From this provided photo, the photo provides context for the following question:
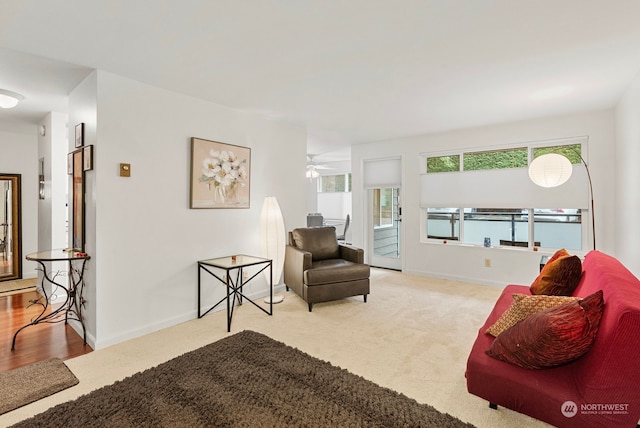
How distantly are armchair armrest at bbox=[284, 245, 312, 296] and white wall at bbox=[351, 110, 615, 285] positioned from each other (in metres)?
2.24

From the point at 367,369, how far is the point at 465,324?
143cm

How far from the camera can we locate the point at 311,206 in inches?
383

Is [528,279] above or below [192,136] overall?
below

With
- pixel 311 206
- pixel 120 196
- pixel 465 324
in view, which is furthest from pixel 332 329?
pixel 311 206

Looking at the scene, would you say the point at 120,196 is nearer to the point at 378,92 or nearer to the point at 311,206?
the point at 378,92

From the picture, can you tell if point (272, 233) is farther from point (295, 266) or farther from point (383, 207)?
point (383, 207)

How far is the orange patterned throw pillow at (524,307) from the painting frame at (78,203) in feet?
11.6

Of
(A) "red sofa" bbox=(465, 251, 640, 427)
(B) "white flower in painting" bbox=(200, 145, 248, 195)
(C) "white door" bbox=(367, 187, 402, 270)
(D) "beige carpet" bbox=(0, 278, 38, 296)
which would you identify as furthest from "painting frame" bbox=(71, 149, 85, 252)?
(C) "white door" bbox=(367, 187, 402, 270)

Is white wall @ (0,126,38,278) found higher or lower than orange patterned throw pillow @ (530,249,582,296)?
higher

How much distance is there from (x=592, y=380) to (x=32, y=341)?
4053 mm

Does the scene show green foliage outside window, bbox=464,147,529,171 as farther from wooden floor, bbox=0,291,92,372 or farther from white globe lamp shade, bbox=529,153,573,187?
wooden floor, bbox=0,291,92,372

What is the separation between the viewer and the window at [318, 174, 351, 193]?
919cm

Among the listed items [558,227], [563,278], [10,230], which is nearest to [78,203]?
[10,230]

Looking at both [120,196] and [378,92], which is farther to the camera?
[378,92]
